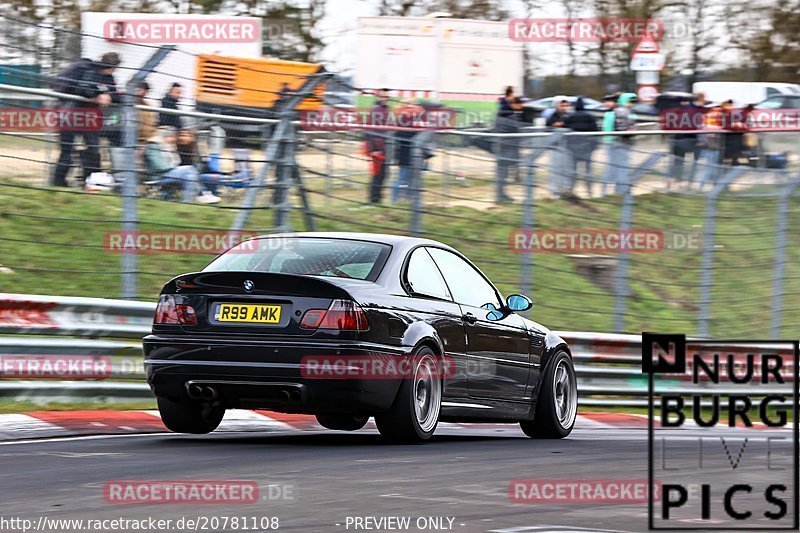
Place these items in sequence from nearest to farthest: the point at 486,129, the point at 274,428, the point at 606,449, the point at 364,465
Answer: the point at 364,465 < the point at 606,449 < the point at 274,428 < the point at 486,129

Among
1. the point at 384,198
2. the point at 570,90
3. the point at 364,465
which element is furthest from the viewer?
the point at 570,90

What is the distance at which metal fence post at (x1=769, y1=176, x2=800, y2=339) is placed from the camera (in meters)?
15.8

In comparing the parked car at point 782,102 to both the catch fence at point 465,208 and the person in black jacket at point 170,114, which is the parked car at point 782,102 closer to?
the catch fence at point 465,208

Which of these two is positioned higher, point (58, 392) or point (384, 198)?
point (384, 198)

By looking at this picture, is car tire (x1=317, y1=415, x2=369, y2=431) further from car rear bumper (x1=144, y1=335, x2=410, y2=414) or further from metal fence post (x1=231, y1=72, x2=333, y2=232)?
metal fence post (x1=231, y1=72, x2=333, y2=232)

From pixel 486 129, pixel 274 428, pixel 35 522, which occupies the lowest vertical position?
pixel 274 428

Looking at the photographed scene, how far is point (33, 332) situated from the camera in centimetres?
1052

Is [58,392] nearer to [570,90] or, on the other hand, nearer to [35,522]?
[35,522]

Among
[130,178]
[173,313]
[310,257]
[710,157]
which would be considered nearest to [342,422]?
[310,257]

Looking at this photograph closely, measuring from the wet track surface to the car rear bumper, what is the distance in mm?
280

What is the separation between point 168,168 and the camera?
11.8 metres

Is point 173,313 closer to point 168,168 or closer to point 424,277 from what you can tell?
point 424,277

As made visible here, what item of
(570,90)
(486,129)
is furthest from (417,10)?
(486,129)

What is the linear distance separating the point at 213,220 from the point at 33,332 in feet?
7.60
